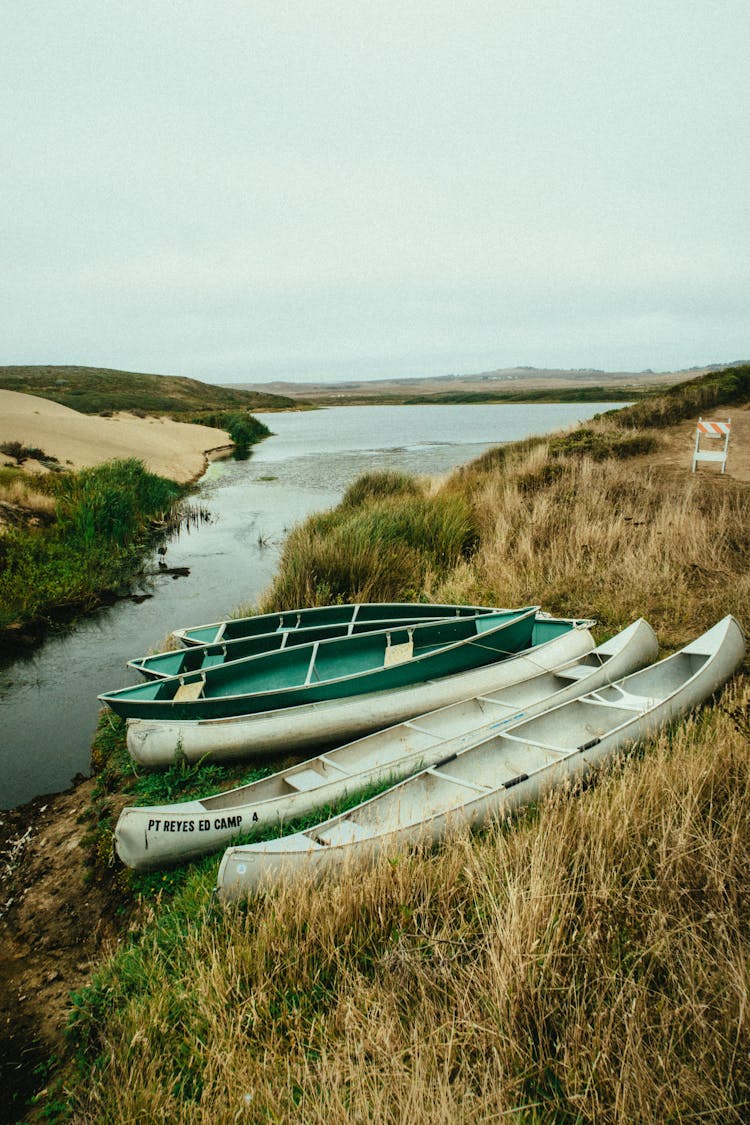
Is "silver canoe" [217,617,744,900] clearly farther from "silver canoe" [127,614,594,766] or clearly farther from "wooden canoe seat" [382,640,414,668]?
"wooden canoe seat" [382,640,414,668]

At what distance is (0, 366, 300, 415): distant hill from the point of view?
195ft

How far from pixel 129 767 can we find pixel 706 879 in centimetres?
501

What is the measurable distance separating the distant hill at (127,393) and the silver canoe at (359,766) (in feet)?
186

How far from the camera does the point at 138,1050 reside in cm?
275

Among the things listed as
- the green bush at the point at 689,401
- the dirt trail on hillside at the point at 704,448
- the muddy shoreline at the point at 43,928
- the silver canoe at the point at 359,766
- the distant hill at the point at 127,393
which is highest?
the distant hill at the point at 127,393

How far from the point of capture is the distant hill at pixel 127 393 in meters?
59.5

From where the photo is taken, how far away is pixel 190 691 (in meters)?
5.98

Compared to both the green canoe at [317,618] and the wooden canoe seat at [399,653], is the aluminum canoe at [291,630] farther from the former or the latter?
the wooden canoe seat at [399,653]

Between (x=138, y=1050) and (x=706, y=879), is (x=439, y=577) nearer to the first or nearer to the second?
(x=706, y=879)

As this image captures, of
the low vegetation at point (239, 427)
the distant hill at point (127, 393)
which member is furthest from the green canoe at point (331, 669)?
the distant hill at point (127, 393)

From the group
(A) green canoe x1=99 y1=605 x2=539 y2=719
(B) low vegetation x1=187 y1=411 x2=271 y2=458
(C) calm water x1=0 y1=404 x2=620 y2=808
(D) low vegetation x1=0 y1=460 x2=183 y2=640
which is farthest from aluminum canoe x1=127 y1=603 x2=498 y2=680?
(B) low vegetation x1=187 y1=411 x2=271 y2=458

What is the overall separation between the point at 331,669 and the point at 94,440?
25005 mm

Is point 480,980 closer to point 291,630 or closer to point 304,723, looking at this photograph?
point 304,723

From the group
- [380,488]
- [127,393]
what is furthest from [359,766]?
[127,393]
